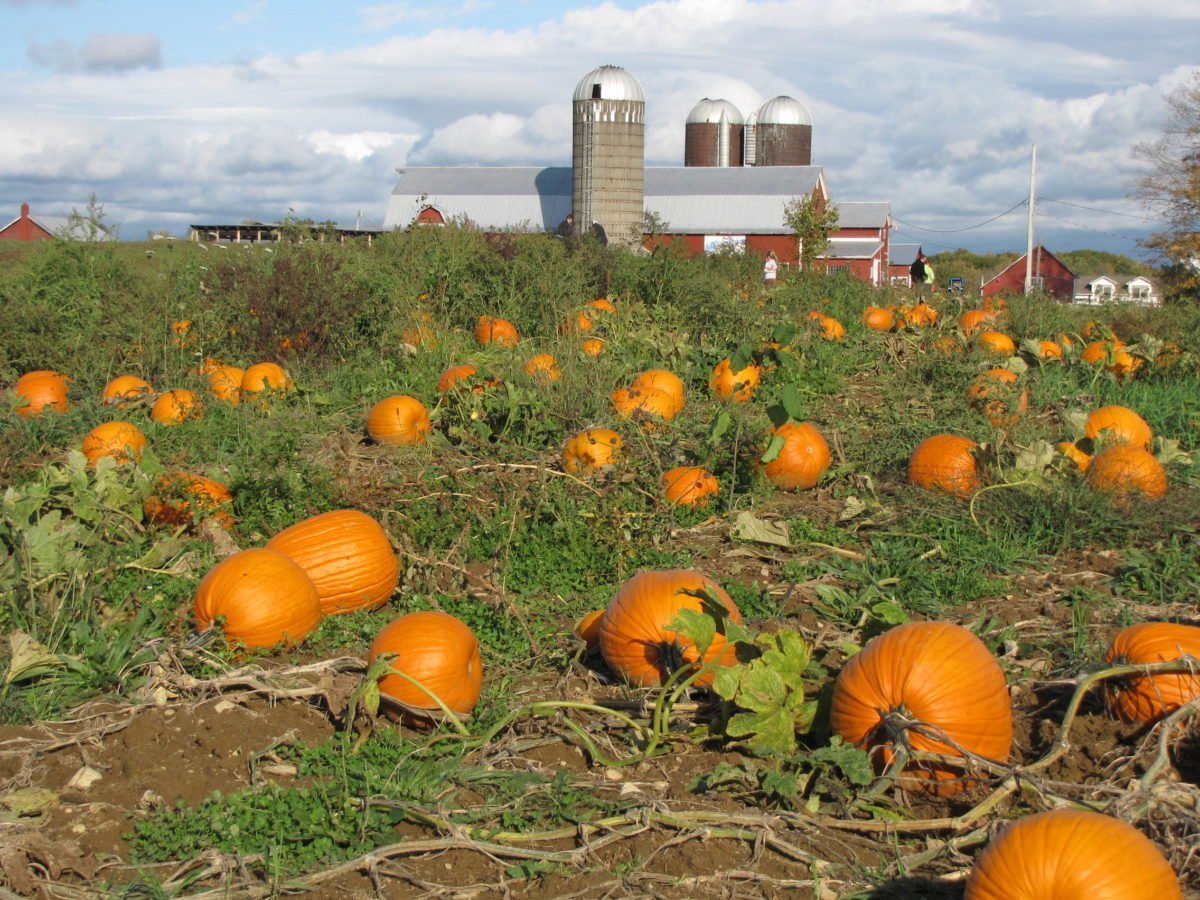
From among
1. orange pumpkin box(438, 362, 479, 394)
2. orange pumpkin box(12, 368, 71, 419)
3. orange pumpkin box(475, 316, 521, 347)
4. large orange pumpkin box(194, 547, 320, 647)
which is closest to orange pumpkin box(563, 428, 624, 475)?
orange pumpkin box(438, 362, 479, 394)

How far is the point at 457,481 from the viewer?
21.1 ft

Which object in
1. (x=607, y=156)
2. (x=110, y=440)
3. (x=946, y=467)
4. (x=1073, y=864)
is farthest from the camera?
(x=607, y=156)

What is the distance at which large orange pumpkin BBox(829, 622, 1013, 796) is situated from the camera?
10.8ft

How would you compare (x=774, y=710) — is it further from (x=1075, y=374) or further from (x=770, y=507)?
(x=1075, y=374)

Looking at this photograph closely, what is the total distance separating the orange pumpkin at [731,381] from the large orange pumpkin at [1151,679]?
4.33 m

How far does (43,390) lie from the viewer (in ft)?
27.3

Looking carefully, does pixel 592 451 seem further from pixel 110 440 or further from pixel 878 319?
pixel 878 319

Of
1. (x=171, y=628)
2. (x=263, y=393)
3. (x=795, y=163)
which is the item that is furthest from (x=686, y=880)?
(x=795, y=163)

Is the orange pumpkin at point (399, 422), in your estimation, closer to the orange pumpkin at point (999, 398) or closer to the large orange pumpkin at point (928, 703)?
the orange pumpkin at point (999, 398)

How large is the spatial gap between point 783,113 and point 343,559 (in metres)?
45.7

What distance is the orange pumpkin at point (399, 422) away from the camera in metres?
7.60

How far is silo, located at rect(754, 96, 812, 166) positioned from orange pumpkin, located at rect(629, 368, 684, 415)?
41038mm

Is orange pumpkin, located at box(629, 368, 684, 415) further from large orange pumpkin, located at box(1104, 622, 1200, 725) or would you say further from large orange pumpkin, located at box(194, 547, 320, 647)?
large orange pumpkin, located at box(1104, 622, 1200, 725)

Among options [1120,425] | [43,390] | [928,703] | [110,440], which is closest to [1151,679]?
[928,703]
